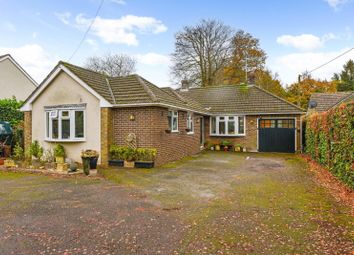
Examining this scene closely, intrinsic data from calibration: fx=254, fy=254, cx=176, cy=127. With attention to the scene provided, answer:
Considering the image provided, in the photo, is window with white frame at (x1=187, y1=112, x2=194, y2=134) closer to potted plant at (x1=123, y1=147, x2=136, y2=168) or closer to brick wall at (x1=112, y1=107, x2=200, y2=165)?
brick wall at (x1=112, y1=107, x2=200, y2=165)

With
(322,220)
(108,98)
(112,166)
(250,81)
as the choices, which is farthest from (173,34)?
(322,220)

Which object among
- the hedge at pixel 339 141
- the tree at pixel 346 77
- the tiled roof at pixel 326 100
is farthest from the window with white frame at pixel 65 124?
the tree at pixel 346 77

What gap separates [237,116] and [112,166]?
1013 centimetres

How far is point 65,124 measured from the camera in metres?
11.5

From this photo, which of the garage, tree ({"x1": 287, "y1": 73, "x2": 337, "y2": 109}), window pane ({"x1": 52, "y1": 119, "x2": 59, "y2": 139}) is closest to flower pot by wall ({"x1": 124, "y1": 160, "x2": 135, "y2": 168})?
window pane ({"x1": 52, "y1": 119, "x2": 59, "y2": 139})

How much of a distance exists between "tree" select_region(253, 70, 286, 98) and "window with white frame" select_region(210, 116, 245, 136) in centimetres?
1340

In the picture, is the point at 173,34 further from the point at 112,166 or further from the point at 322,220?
the point at 322,220

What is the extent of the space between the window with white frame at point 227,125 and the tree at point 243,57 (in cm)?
1236

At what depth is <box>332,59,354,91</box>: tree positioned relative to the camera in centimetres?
4203

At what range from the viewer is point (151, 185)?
7555 mm

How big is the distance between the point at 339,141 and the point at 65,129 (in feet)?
34.6

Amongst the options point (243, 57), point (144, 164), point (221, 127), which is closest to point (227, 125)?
point (221, 127)

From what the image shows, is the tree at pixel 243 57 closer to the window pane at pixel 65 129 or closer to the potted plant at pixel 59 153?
the window pane at pixel 65 129

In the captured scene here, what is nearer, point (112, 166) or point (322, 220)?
point (322, 220)
